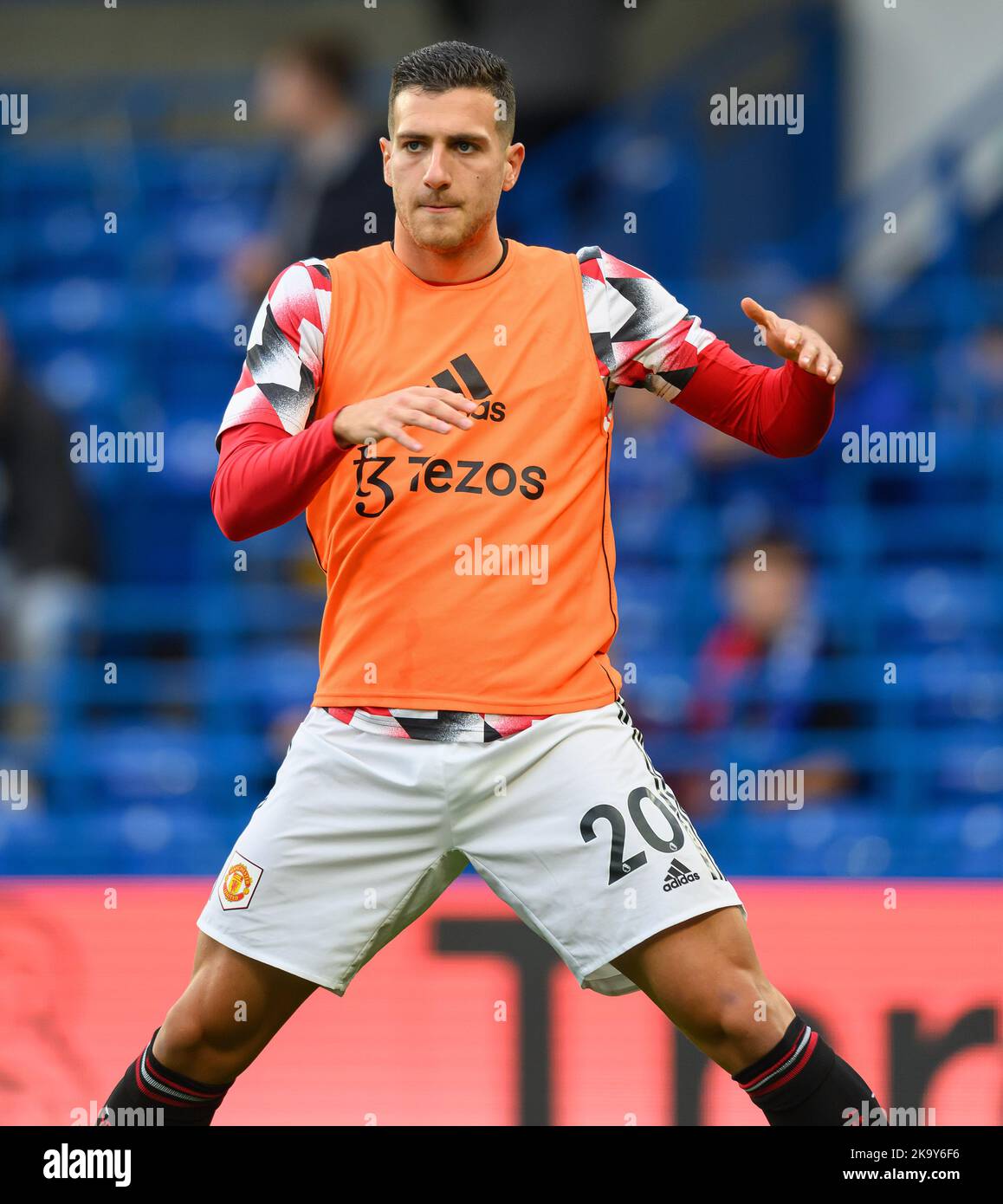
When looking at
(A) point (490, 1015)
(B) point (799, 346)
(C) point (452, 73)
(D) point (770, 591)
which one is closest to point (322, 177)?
(D) point (770, 591)

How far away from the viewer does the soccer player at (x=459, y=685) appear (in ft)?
10.6

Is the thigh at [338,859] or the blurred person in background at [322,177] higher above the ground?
the blurred person in background at [322,177]

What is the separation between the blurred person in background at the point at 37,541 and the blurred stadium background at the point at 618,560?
0.05 ft

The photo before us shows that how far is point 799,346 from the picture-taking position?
3334mm

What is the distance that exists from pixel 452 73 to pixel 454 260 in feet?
1.13

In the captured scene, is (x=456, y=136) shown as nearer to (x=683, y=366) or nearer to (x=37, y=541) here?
(x=683, y=366)

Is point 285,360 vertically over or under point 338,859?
over

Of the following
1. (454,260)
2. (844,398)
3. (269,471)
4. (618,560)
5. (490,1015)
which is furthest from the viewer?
(618,560)

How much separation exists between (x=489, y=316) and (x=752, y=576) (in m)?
3.35

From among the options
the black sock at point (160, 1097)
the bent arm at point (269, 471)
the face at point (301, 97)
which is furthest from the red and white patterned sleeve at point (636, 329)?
the face at point (301, 97)

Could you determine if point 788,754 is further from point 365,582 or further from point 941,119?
point 941,119

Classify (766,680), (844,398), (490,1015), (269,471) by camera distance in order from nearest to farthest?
(269,471), (490,1015), (766,680), (844,398)

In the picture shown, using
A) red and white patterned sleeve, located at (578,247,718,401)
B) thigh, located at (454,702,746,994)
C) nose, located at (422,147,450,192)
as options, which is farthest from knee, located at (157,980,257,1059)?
nose, located at (422,147,450,192)

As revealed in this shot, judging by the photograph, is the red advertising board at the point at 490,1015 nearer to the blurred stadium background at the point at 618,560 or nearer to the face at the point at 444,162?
the blurred stadium background at the point at 618,560
